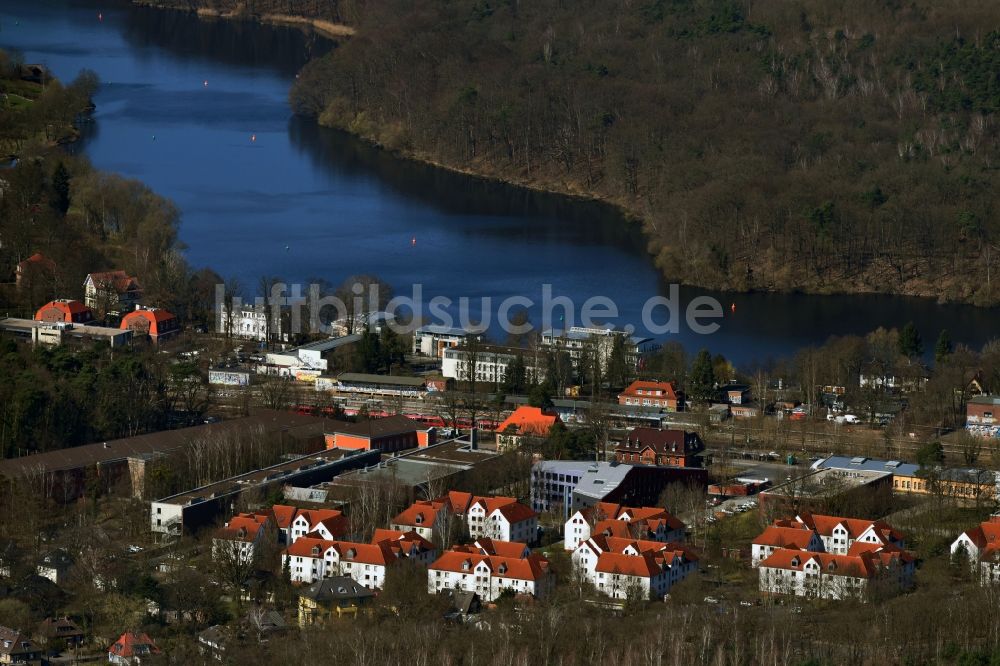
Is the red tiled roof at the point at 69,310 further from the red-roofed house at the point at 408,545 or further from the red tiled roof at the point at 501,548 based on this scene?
the red tiled roof at the point at 501,548

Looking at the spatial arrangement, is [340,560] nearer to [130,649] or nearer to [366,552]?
[366,552]

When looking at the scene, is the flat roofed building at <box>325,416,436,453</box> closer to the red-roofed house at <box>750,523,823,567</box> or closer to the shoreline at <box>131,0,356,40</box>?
the red-roofed house at <box>750,523,823,567</box>

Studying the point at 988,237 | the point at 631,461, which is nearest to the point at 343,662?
the point at 631,461

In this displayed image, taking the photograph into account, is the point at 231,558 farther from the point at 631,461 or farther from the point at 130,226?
the point at 130,226

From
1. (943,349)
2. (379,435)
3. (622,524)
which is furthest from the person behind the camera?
(943,349)

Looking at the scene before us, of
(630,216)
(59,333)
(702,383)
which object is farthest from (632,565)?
(630,216)

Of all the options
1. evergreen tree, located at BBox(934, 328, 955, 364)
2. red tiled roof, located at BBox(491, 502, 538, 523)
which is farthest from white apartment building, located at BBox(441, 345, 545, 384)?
red tiled roof, located at BBox(491, 502, 538, 523)
